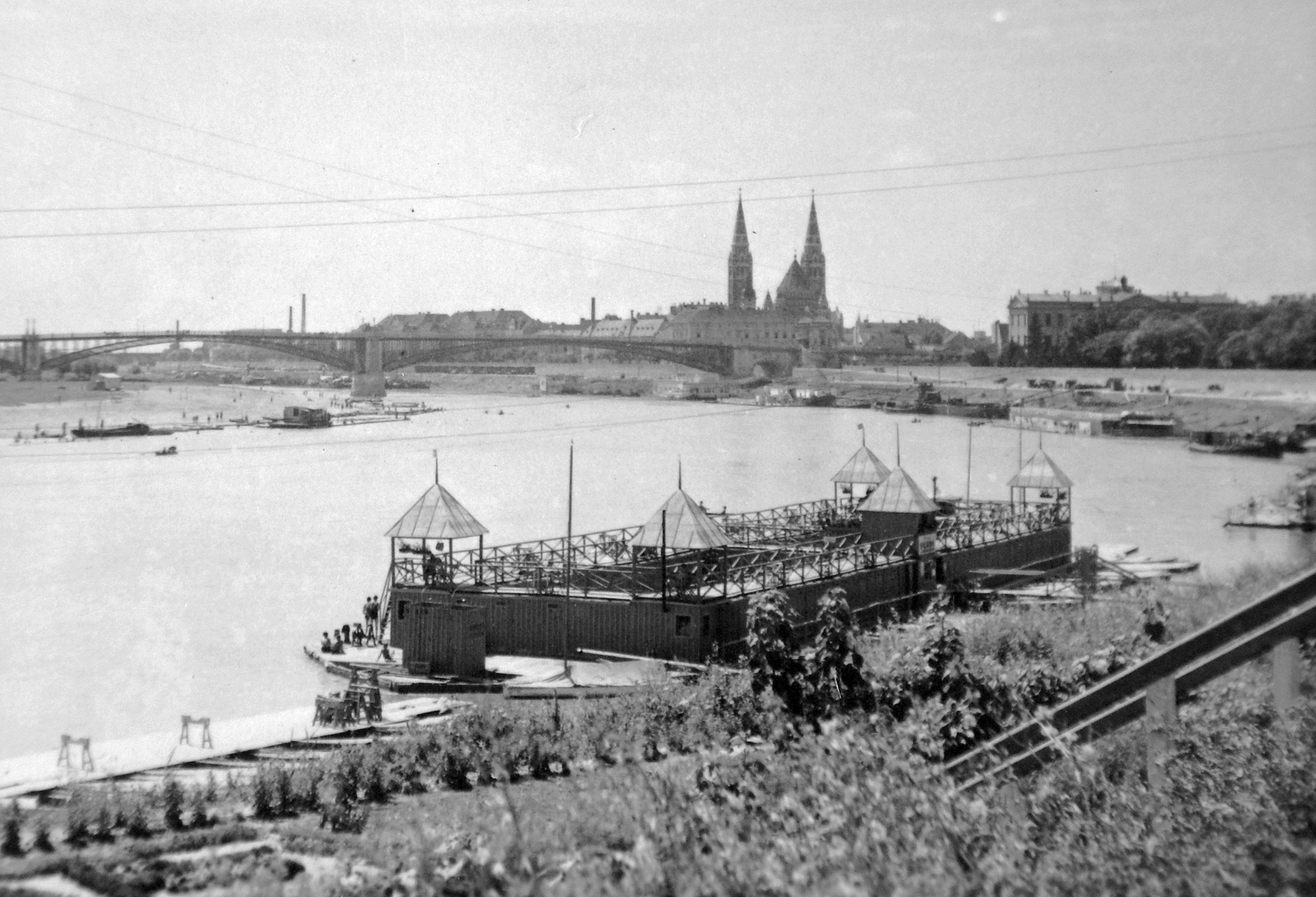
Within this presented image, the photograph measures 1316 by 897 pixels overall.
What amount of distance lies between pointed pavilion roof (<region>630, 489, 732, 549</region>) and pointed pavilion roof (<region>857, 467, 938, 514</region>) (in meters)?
4.26

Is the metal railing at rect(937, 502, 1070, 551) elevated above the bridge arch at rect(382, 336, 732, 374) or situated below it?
below

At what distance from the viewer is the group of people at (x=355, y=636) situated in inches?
576

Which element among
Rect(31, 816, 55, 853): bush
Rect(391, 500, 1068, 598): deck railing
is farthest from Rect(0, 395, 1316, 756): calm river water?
Rect(31, 816, 55, 853): bush

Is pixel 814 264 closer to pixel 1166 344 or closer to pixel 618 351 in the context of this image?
pixel 618 351

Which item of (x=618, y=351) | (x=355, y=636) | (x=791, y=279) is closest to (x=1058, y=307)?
(x=618, y=351)

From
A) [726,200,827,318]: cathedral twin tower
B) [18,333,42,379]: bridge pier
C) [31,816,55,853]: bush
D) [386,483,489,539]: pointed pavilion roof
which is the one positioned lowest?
[31,816,55,853]: bush

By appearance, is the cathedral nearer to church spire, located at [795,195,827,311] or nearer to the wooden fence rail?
church spire, located at [795,195,827,311]

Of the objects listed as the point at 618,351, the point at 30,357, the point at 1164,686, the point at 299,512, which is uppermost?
the point at 618,351

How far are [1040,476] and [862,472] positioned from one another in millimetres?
3273

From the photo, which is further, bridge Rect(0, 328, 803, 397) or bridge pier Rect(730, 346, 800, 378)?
bridge pier Rect(730, 346, 800, 378)

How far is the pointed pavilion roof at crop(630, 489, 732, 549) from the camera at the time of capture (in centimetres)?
1302

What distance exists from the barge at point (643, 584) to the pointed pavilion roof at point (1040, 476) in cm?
436

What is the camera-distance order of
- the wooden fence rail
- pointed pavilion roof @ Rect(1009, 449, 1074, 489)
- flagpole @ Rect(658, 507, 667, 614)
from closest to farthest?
the wooden fence rail
flagpole @ Rect(658, 507, 667, 614)
pointed pavilion roof @ Rect(1009, 449, 1074, 489)

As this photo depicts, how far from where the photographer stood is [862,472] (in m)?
20.2
